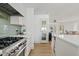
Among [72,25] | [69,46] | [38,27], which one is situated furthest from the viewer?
[38,27]

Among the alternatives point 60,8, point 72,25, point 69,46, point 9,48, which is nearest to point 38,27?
point 72,25

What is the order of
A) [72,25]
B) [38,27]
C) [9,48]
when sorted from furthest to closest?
1. [38,27]
2. [72,25]
3. [9,48]

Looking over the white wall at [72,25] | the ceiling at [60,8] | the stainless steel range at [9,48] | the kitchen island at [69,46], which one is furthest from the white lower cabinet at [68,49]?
the white wall at [72,25]

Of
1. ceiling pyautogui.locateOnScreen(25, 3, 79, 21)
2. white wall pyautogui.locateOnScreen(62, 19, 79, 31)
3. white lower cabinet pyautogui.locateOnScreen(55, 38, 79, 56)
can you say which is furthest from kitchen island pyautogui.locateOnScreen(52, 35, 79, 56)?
white wall pyautogui.locateOnScreen(62, 19, 79, 31)

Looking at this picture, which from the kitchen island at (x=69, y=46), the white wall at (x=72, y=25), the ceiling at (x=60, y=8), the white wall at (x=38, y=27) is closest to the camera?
the kitchen island at (x=69, y=46)

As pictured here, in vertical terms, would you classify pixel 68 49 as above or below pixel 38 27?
below

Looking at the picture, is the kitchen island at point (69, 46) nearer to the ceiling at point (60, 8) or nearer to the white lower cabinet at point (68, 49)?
the white lower cabinet at point (68, 49)

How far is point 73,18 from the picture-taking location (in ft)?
24.8

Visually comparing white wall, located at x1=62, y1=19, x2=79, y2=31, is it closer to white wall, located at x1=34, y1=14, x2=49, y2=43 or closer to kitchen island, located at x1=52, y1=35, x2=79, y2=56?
white wall, located at x1=34, y1=14, x2=49, y2=43

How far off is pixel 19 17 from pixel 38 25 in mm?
4837

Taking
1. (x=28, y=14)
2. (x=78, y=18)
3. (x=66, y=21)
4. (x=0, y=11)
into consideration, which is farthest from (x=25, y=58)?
(x=66, y=21)

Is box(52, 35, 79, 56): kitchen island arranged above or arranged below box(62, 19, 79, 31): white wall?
below

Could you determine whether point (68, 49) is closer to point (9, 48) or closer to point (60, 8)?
point (9, 48)

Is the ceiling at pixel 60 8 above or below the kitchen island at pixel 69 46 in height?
above
